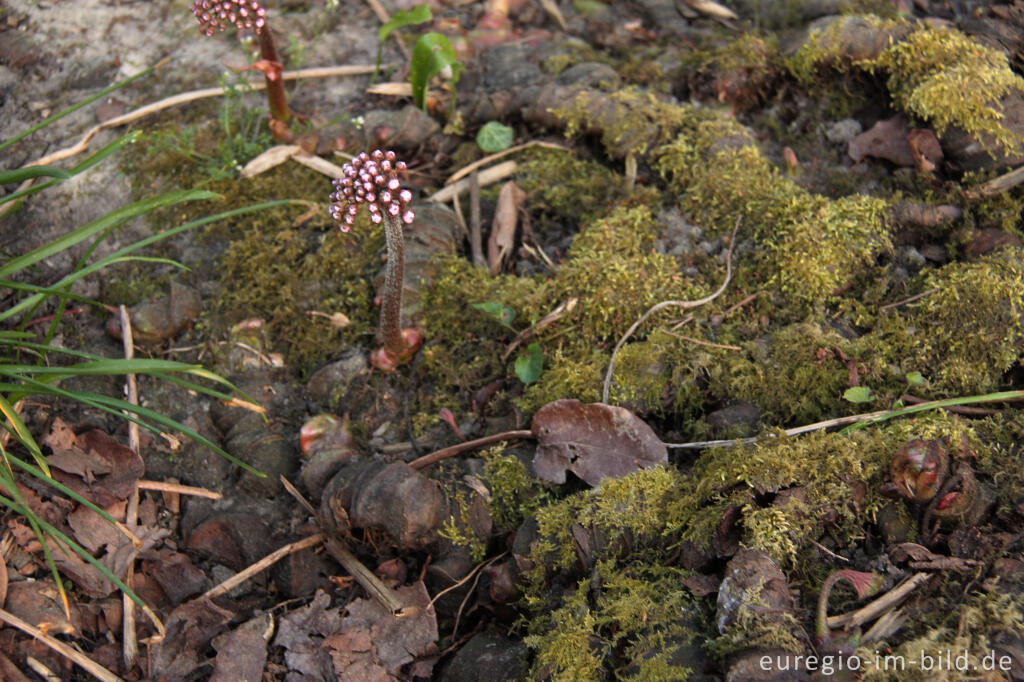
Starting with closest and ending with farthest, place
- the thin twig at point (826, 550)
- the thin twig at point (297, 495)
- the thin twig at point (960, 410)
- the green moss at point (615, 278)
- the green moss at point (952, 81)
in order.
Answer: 1. the thin twig at point (826, 550)
2. the thin twig at point (960, 410)
3. the thin twig at point (297, 495)
4. the green moss at point (615, 278)
5. the green moss at point (952, 81)

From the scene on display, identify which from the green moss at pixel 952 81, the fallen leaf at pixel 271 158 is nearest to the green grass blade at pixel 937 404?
the green moss at pixel 952 81

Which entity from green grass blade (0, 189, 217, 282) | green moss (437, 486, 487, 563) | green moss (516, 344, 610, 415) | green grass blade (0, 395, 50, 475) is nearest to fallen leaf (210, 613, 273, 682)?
green moss (437, 486, 487, 563)

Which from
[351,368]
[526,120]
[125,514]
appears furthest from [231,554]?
[526,120]

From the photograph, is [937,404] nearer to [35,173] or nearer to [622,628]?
[622,628]

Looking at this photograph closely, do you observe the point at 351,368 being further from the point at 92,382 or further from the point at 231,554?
A: the point at 92,382

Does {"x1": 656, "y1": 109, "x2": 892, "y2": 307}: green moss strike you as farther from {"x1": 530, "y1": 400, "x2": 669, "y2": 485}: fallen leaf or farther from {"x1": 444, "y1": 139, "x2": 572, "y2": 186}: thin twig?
{"x1": 530, "y1": 400, "x2": 669, "y2": 485}: fallen leaf

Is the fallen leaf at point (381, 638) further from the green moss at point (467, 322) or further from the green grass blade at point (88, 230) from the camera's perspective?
the green grass blade at point (88, 230)
